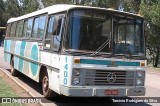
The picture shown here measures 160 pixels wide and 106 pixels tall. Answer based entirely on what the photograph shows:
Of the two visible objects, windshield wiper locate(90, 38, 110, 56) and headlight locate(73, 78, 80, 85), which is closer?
headlight locate(73, 78, 80, 85)

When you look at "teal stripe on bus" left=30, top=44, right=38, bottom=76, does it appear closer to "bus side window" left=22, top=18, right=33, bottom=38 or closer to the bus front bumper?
"bus side window" left=22, top=18, right=33, bottom=38

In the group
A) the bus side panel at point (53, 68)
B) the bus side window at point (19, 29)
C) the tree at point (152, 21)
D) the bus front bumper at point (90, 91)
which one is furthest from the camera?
the tree at point (152, 21)

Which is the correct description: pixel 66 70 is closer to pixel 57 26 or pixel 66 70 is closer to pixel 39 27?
pixel 57 26

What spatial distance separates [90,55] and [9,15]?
8436 centimetres

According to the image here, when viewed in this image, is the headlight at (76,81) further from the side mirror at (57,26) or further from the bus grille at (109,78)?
the side mirror at (57,26)

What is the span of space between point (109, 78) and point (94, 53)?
78 centimetres

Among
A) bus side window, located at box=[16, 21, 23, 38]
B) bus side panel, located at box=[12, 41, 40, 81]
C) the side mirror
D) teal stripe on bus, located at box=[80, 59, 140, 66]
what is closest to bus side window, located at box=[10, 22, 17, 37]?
bus side window, located at box=[16, 21, 23, 38]

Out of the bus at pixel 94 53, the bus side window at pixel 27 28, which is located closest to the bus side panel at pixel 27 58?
the bus side window at pixel 27 28

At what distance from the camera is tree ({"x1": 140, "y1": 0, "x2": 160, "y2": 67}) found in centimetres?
2969

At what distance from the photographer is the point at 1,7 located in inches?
3738

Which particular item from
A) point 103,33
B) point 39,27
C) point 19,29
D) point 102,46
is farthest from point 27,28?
point 102,46

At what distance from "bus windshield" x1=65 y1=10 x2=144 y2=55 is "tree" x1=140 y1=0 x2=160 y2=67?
783 inches

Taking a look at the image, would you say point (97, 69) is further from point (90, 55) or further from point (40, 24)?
point (40, 24)

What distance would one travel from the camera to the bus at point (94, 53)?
30.0ft
